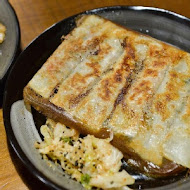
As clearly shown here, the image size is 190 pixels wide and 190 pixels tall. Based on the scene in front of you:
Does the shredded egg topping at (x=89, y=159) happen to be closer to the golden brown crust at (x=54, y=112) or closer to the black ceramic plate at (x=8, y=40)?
the golden brown crust at (x=54, y=112)

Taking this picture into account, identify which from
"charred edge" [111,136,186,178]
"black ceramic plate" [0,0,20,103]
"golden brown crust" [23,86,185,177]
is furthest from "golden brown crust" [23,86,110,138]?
"black ceramic plate" [0,0,20,103]

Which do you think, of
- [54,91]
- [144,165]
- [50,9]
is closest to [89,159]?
[144,165]

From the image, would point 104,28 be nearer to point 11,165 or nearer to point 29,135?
point 29,135

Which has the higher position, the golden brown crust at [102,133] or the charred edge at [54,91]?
the charred edge at [54,91]

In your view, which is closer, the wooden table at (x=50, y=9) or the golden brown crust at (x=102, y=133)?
the golden brown crust at (x=102, y=133)

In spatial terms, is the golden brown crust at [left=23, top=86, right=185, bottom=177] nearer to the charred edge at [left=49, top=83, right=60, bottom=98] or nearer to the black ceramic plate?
the charred edge at [left=49, top=83, right=60, bottom=98]

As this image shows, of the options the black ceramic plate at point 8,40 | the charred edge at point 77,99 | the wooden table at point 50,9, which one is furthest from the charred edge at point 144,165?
the wooden table at point 50,9

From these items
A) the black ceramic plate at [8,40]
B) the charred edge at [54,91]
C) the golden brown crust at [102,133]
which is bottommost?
the golden brown crust at [102,133]
